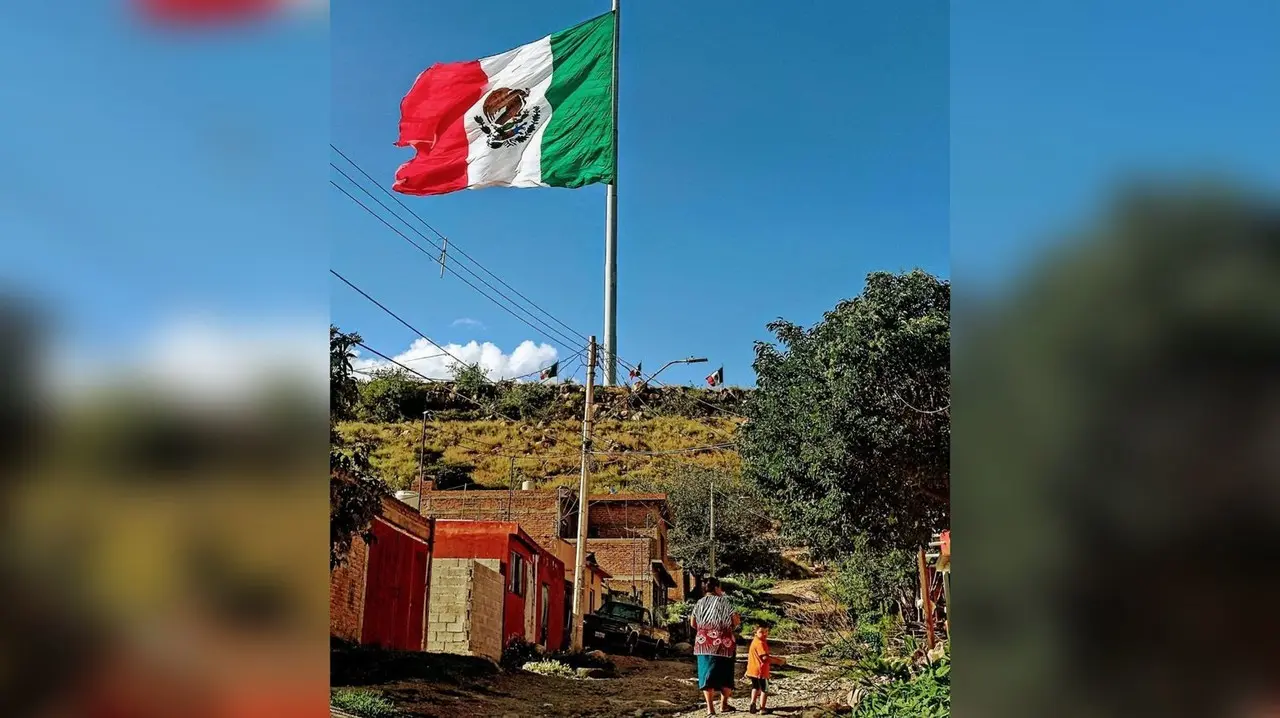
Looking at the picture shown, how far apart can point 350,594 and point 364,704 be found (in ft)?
10.5

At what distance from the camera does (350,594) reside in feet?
43.5

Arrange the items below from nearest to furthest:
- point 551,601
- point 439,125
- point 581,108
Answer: point 439,125 < point 581,108 < point 551,601

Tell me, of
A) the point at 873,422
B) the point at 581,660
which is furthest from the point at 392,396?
the point at 873,422

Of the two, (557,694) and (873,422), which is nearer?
(873,422)

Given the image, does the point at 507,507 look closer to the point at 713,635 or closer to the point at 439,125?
the point at 439,125

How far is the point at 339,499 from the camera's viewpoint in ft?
35.1

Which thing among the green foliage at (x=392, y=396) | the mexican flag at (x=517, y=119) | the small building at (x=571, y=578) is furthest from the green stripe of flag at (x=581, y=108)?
the green foliage at (x=392, y=396)

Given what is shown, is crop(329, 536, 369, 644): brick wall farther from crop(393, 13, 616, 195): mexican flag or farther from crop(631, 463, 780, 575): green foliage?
crop(631, 463, 780, 575): green foliage

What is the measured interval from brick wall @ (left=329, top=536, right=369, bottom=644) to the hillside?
89.9 ft

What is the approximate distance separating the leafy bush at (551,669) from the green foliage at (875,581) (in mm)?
5198

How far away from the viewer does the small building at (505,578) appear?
16.3 meters
